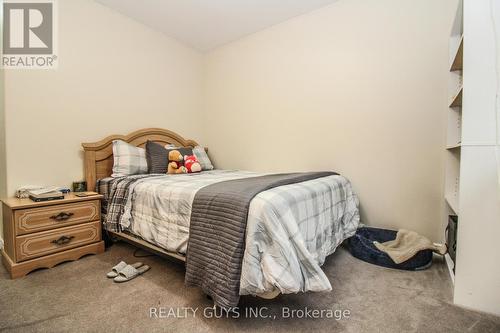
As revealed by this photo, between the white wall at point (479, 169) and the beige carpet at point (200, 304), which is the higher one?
the white wall at point (479, 169)

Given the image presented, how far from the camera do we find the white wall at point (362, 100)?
2.04 meters

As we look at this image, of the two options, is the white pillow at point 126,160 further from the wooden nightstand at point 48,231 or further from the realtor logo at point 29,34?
the realtor logo at point 29,34

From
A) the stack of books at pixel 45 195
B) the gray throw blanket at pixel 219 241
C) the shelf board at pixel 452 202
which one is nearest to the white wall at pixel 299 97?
the shelf board at pixel 452 202

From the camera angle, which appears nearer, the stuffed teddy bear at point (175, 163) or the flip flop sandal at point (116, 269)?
the flip flop sandal at point (116, 269)

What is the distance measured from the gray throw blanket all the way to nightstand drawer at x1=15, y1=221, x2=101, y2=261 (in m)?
1.22

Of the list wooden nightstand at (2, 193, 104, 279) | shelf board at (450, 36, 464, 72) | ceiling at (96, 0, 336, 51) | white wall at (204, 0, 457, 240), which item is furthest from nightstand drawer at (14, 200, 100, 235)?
shelf board at (450, 36, 464, 72)

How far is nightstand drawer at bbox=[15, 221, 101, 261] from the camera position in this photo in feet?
5.48

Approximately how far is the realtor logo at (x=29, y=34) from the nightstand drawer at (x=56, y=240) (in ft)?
4.73

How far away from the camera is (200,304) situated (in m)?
1.36

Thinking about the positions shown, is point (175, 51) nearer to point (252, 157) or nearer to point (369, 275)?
point (252, 157)

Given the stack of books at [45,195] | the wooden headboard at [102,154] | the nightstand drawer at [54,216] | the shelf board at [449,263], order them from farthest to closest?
the wooden headboard at [102,154], the stack of books at [45,195], the nightstand drawer at [54,216], the shelf board at [449,263]

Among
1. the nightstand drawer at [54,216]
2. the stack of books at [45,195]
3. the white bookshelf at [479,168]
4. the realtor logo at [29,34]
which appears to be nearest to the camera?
the white bookshelf at [479,168]

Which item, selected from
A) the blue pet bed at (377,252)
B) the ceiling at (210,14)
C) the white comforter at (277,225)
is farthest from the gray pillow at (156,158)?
the blue pet bed at (377,252)

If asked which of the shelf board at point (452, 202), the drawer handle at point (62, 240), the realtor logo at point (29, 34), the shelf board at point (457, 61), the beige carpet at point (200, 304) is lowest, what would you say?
the beige carpet at point (200, 304)
